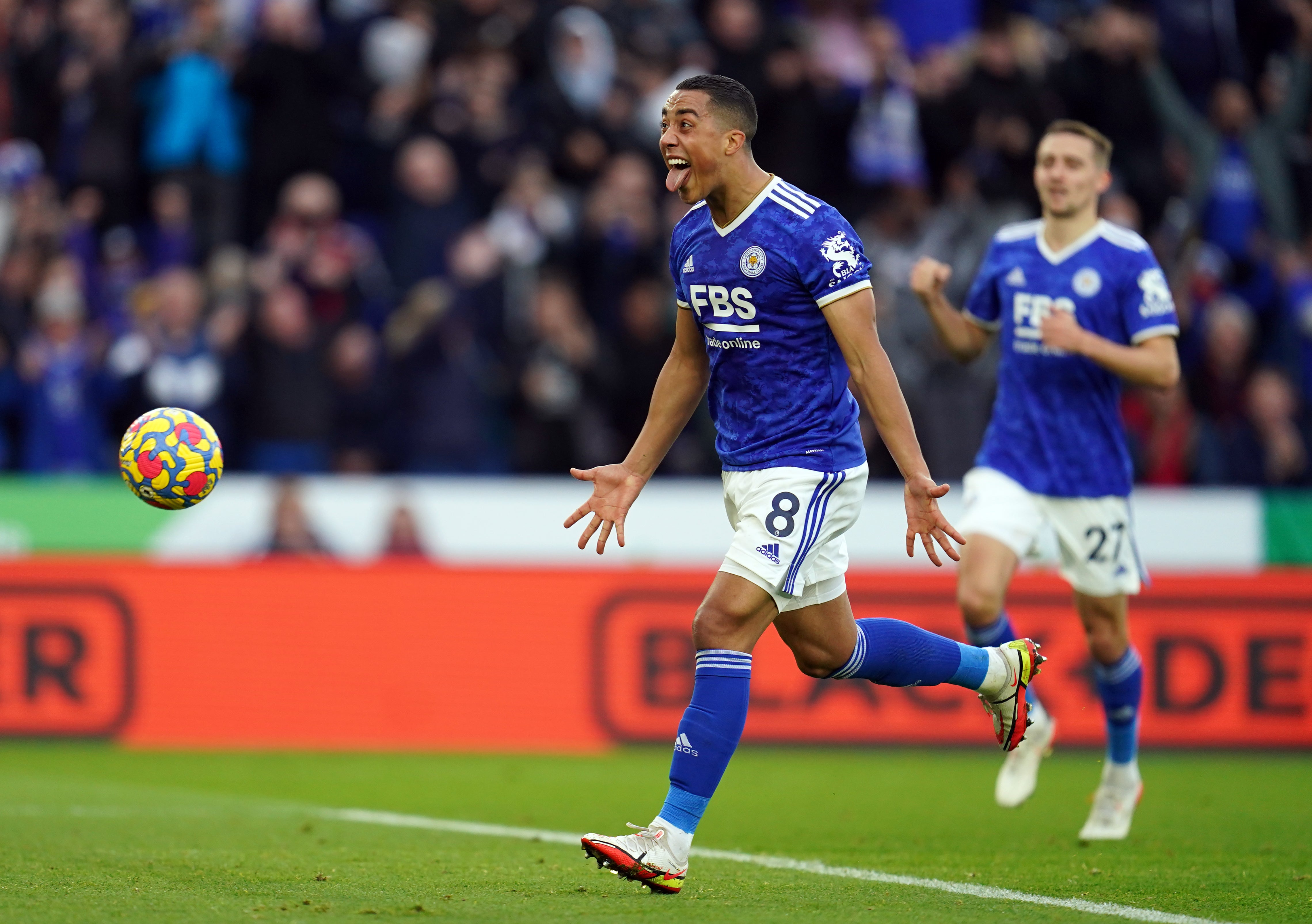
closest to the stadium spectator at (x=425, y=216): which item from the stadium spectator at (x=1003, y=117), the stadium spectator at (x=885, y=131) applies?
the stadium spectator at (x=885, y=131)

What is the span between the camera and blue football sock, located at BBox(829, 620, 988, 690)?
6.29m

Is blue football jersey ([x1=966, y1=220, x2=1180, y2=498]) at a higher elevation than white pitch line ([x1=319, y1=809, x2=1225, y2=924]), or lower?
higher

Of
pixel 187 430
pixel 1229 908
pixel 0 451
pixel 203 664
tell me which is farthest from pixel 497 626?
pixel 1229 908

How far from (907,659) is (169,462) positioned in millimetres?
2837

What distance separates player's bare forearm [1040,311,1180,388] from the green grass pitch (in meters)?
1.96

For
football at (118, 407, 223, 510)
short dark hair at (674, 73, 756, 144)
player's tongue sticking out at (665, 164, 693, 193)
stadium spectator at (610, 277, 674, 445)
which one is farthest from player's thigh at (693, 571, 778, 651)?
stadium spectator at (610, 277, 674, 445)

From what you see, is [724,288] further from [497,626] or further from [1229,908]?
[497,626]

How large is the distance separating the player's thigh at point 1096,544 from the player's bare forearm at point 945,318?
79 cm

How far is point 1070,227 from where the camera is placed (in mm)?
8039

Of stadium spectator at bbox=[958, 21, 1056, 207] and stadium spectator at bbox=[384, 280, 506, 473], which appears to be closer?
stadium spectator at bbox=[384, 280, 506, 473]

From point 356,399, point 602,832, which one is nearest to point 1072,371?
point 602,832

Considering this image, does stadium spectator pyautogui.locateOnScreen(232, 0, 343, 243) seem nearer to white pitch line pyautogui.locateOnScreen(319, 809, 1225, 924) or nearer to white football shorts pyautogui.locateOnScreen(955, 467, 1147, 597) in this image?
white pitch line pyautogui.locateOnScreen(319, 809, 1225, 924)

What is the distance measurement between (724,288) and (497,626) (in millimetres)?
6570

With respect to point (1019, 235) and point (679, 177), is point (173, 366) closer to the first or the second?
point (1019, 235)
